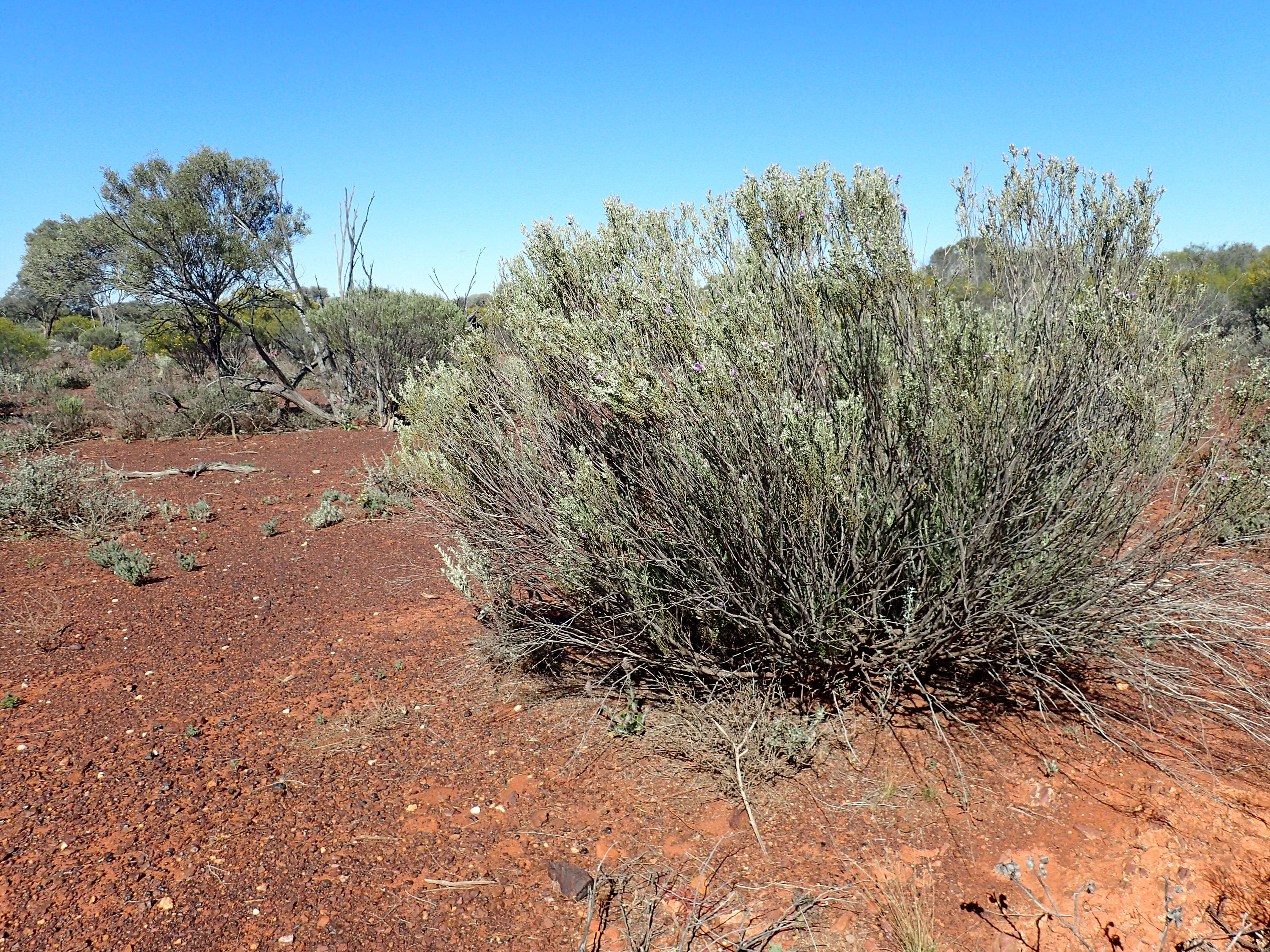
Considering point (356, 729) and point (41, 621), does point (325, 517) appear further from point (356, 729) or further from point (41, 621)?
point (356, 729)

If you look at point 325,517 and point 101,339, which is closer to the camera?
point 325,517

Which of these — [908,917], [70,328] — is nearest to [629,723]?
[908,917]

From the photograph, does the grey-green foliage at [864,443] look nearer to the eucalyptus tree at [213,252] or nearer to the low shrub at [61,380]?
the eucalyptus tree at [213,252]

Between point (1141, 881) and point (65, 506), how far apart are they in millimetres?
8340

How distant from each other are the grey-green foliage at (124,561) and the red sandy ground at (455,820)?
1.12 metres

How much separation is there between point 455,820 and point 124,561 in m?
4.18

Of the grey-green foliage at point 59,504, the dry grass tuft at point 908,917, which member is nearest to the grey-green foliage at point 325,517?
the grey-green foliage at point 59,504

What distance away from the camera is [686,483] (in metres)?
3.19

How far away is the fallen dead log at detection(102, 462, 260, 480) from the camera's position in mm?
8953

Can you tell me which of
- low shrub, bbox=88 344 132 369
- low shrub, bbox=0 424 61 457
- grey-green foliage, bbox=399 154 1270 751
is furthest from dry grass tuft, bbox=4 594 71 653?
low shrub, bbox=88 344 132 369

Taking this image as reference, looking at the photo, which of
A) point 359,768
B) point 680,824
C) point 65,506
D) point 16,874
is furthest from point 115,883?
point 65,506

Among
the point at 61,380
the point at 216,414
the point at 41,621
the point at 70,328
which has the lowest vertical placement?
the point at 41,621

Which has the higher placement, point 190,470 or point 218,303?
point 218,303

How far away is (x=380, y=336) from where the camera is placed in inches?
534
